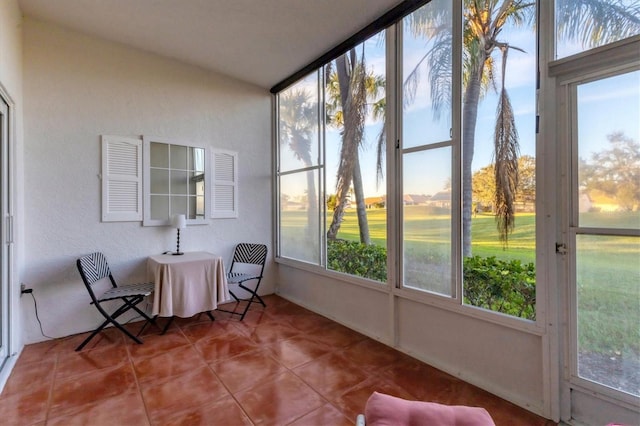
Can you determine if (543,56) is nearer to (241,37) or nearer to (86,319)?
(241,37)

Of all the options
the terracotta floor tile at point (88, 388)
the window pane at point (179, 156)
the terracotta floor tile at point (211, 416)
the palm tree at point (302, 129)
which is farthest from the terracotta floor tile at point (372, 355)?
the window pane at point (179, 156)

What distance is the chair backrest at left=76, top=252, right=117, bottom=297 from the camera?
2875 mm

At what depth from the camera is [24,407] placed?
206cm

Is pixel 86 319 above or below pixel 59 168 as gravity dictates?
below

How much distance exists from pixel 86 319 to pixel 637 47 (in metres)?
5.12

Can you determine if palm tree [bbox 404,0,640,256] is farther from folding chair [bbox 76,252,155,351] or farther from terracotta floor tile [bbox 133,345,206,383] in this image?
folding chair [bbox 76,252,155,351]

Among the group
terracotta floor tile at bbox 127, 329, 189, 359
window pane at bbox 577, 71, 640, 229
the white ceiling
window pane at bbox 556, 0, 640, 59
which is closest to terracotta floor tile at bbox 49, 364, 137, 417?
terracotta floor tile at bbox 127, 329, 189, 359

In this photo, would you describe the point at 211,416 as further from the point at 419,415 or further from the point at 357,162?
the point at 357,162

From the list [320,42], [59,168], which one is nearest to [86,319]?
[59,168]

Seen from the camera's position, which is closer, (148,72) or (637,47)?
(637,47)

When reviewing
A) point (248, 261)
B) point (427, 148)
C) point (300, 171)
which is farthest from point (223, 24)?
point (248, 261)

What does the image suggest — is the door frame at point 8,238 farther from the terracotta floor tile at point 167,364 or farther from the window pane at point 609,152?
the window pane at point 609,152

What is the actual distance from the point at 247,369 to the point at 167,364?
728 millimetres

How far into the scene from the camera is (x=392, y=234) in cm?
296
